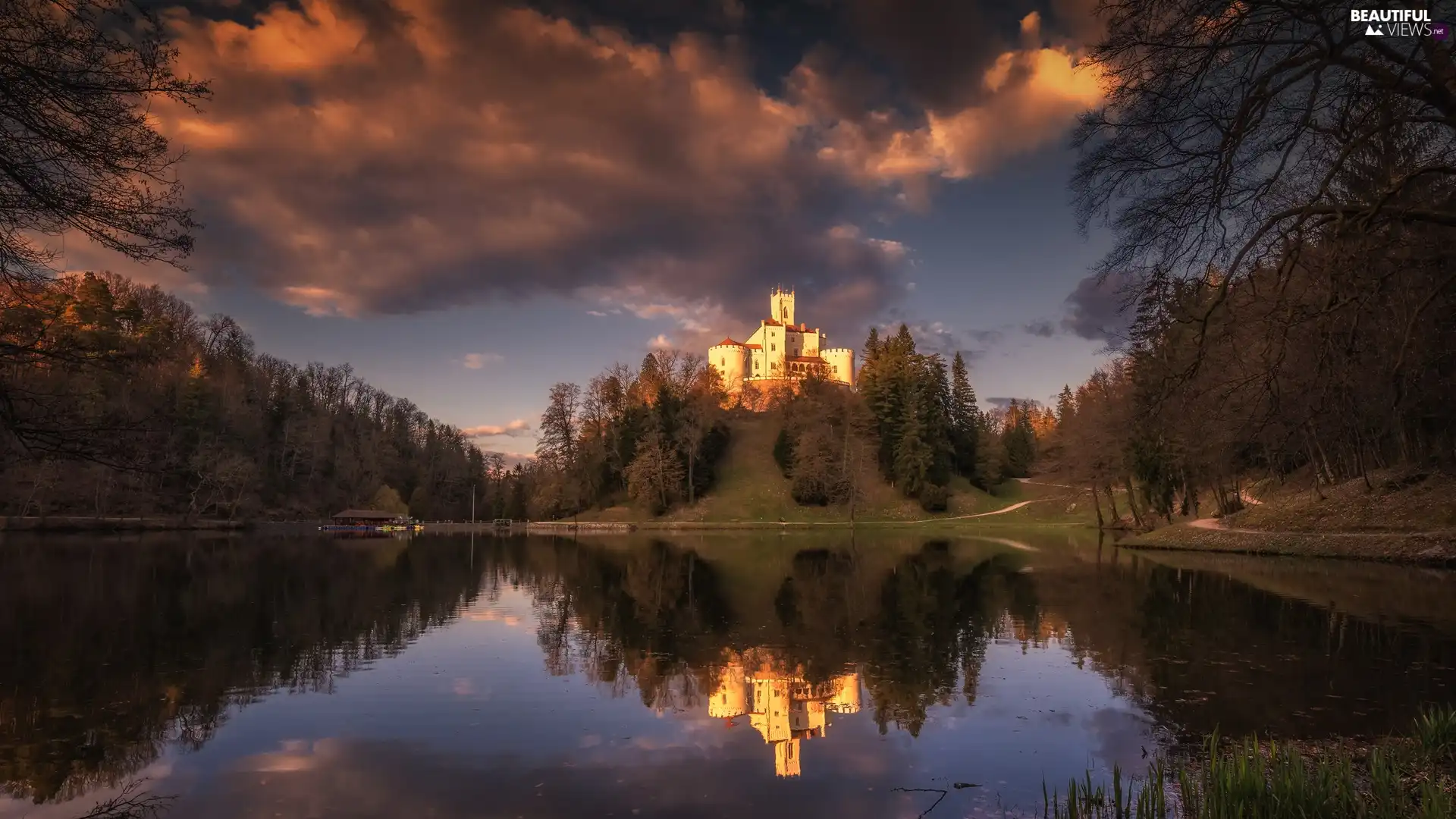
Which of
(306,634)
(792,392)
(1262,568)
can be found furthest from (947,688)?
(792,392)

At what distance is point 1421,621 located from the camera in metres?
17.1

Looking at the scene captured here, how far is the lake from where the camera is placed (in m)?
8.65

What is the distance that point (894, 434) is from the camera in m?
86.1

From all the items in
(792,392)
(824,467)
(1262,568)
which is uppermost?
(792,392)

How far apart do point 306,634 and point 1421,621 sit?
80.9ft

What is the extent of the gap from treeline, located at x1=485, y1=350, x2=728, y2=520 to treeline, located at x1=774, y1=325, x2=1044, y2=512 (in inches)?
410

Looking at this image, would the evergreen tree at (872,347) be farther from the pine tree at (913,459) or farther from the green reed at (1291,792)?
the green reed at (1291,792)

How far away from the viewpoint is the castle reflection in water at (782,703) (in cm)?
1032

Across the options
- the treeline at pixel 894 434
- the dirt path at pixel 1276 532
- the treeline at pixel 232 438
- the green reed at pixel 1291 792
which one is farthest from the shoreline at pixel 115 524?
the green reed at pixel 1291 792

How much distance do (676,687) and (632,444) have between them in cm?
7410

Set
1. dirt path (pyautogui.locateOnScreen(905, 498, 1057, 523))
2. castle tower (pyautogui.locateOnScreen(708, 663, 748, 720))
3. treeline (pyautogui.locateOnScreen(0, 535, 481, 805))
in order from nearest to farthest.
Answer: treeline (pyautogui.locateOnScreen(0, 535, 481, 805)), castle tower (pyautogui.locateOnScreen(708, 663, 748, 720)), dirt path (pyautogui.locateOnScreen(905, 498, 1057, 523))

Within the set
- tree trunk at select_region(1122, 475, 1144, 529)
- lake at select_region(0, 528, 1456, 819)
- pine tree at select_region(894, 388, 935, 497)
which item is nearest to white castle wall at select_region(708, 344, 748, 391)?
pine tree at select_region(894, 388, 935, 497)

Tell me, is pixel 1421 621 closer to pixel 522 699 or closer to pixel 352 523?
pixel 522 699

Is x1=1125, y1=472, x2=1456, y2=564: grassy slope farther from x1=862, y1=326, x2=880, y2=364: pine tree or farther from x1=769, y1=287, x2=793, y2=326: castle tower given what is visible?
x1=769, y1=287, x2=793, y2=326: castle tower
